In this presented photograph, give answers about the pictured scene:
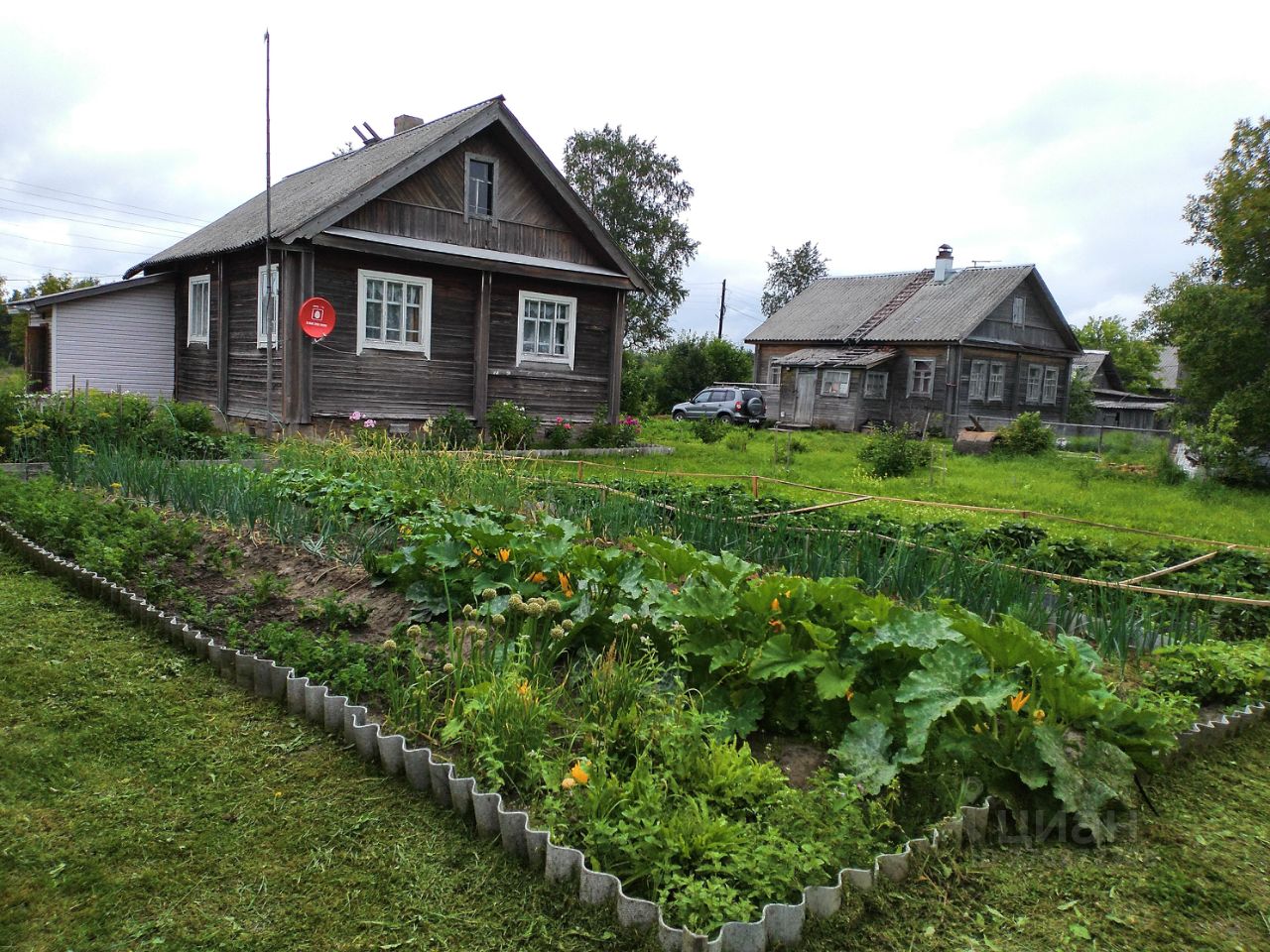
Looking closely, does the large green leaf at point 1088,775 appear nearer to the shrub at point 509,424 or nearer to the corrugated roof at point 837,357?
the shrub at point 509,424

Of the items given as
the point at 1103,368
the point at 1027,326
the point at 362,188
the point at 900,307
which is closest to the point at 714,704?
the point at 362,188

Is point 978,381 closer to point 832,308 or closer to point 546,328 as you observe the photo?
point 832,308

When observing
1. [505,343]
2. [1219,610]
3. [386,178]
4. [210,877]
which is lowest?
[210,877]

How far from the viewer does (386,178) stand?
13.9 m

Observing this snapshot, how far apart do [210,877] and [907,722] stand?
85.3 inches

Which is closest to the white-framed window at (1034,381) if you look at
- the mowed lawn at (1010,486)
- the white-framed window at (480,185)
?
the mowed lawn at (1010,486)

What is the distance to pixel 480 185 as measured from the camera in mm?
15742

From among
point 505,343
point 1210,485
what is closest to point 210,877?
point 505,343

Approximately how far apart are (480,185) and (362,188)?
2770 millimetres

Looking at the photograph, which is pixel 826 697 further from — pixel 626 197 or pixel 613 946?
pixel 626 197

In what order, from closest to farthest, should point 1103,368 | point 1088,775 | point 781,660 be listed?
1. point 1088,775
2. point 781,660
3. point 1103,368

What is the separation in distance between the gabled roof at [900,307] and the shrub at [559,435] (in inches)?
599

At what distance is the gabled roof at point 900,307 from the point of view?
92.4 ft

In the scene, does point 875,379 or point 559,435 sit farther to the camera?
point 875,379
